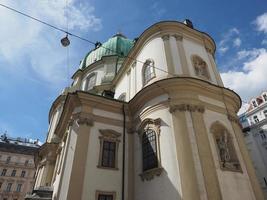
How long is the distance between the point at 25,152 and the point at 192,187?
47.9 m

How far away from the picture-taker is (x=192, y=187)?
980cm

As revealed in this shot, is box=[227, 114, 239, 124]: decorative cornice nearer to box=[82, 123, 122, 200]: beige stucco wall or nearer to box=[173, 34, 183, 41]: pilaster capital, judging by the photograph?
box=[173, 34, 183, 41]: pilaster capital

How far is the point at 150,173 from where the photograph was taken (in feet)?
37.9

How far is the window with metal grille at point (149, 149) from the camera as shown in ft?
39.6

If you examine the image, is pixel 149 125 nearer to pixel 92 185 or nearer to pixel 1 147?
pixel 92 185

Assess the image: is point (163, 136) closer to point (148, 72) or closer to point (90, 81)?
point (148, 72)

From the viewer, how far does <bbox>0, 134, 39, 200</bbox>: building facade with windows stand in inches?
1689

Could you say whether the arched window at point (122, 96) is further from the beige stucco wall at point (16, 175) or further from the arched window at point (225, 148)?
the beige stucco wall at point (16, 175)

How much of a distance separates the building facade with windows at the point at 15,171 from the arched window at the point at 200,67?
3862 cm

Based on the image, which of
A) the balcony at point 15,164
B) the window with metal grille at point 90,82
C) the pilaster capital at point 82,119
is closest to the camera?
the pilaster capital at point 82,119

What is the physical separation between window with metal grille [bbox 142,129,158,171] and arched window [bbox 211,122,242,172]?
10.9ft

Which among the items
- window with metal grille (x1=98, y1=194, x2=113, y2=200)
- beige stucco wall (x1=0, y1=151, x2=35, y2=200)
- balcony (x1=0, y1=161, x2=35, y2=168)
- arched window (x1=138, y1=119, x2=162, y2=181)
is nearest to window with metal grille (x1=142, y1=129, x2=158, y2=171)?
arched window (x1=138, y1=119, x2=162, y2=181)

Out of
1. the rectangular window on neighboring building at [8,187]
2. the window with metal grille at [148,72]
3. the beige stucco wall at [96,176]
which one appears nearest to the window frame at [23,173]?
the rectangular window on neighboring building at [8,187]

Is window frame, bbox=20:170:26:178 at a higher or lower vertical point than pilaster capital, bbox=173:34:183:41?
lower
